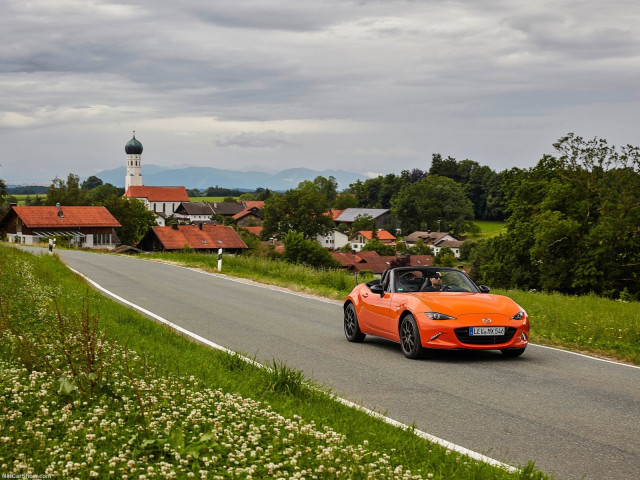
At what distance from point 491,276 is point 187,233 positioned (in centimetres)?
5043

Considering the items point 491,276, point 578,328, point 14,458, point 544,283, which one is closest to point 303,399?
point 14,458

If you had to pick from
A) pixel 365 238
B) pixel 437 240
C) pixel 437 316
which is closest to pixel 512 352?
pixel 437 316

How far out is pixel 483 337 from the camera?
1062cm

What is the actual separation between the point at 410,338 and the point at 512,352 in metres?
1.50

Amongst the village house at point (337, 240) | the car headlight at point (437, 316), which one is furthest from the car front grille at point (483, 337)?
the village house at point (337, 240)

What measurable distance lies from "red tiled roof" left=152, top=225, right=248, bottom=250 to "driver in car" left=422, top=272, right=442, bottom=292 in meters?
80.9

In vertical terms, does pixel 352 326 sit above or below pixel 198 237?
above

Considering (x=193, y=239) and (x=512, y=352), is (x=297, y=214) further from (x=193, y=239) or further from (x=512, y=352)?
(x=512, y=352)

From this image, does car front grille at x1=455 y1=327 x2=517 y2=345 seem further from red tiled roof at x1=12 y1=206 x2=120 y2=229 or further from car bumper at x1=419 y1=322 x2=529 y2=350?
red tiled roof at x1=12 y1=206 x2=120 y2=229

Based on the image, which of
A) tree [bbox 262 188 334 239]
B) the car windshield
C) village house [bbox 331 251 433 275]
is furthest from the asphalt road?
tree [bbox 262 188 334 239]

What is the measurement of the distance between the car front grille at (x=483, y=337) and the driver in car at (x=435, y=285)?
1.55 metres

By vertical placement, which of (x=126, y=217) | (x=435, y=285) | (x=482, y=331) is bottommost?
(x=126, y=217)

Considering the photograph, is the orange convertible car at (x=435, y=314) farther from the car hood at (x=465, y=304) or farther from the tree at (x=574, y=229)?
the tree at (x=574, y=229)

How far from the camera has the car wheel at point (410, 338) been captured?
10.8 m
